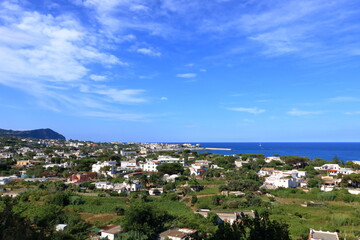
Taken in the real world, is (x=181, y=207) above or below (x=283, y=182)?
below

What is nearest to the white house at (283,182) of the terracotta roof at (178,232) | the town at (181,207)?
the town at (181,207)

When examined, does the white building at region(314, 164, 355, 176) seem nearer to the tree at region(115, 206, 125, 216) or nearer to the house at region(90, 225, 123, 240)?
the tree at region(115, 206, 125, 216)

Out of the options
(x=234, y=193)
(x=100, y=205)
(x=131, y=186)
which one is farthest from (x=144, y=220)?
(x=131, y=186)

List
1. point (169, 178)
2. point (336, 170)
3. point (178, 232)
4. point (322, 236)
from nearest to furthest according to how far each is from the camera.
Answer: point (322, 236)
point (178, 232)
point (169, 178)
point (336, 170)

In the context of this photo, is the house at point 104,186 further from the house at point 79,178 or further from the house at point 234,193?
the house at point 234,193

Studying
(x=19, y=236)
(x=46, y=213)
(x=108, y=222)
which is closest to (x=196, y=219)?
(x=108, y=222)

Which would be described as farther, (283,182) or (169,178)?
(169,178)

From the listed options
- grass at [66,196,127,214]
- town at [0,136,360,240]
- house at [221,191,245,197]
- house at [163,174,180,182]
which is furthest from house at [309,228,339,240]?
house at [163,174,180,182]

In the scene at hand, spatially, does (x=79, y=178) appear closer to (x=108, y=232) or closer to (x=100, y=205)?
(x=100, y=205)

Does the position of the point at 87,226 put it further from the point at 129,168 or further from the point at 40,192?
the point at 129,168

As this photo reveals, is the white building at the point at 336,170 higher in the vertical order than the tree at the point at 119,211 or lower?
higher
